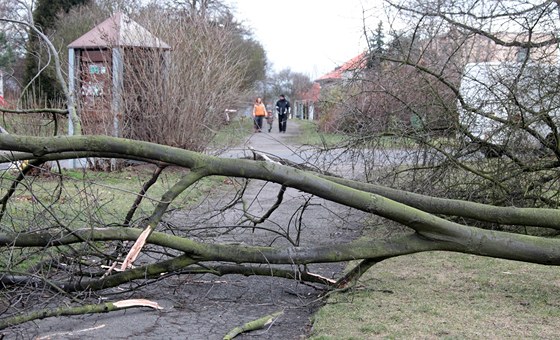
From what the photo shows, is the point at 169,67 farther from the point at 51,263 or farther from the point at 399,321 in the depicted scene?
the point at 399,321

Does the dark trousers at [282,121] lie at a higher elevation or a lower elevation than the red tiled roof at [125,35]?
lower

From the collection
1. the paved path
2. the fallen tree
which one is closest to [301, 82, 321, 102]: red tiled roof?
the paved path

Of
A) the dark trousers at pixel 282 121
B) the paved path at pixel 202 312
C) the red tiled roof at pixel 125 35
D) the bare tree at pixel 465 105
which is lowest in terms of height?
the paved path at pixel 202 312

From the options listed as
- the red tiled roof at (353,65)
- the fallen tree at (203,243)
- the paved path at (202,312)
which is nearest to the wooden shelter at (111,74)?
the red tiled roof at (353,65)

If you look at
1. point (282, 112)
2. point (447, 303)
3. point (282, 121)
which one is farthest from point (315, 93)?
point (447, 303)

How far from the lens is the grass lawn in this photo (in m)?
4.83

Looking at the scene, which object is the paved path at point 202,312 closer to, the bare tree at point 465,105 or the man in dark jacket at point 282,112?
the bare tree at point 465,105

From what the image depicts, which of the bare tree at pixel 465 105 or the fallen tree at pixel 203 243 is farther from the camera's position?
the bare tree at pixel 465 105

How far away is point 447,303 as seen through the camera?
563 centimetres

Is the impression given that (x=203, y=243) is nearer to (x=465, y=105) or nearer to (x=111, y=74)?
(x=465, y=105)

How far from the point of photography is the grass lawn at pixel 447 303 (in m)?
4.83

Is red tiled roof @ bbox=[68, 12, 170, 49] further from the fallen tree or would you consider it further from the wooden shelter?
the fallen tree

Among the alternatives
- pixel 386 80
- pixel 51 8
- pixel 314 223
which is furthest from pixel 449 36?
pixel 51 8

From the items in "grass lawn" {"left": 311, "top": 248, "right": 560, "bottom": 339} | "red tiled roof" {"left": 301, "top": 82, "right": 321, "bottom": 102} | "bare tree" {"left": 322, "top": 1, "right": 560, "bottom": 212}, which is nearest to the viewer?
"grass lawn" {"left": 311, "top": 248, "right": 560, "bottom": 339}
